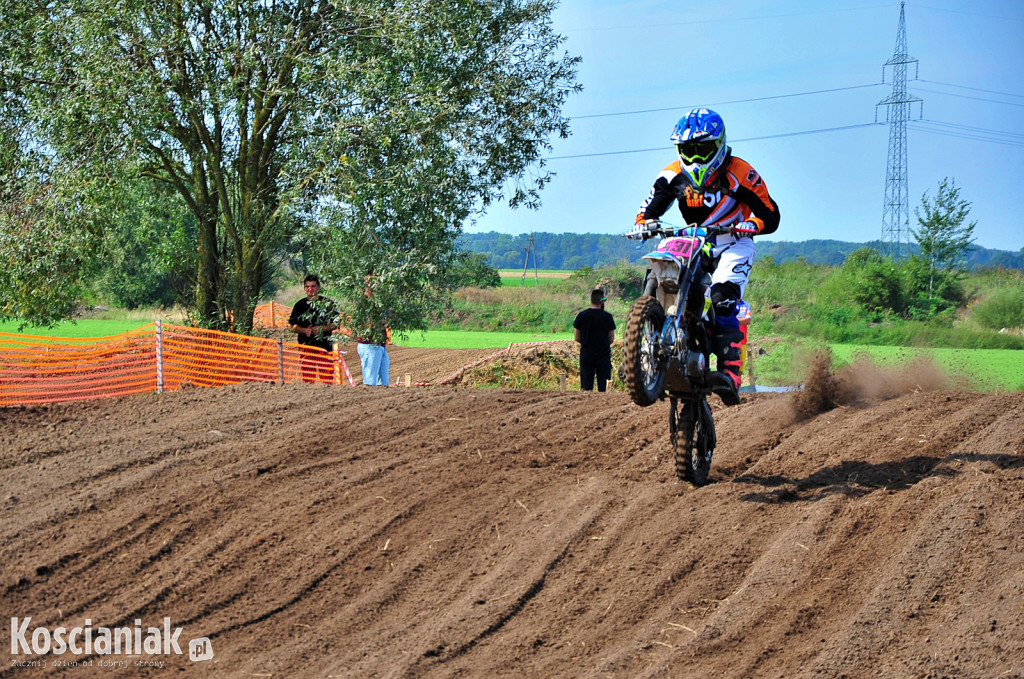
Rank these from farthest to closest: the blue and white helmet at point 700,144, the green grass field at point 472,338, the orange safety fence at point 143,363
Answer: the green grass field at point 472,338, the orange safety fence at point 143,363, the blue and white helmet at point 700,144

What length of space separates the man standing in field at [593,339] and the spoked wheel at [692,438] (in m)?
5.94

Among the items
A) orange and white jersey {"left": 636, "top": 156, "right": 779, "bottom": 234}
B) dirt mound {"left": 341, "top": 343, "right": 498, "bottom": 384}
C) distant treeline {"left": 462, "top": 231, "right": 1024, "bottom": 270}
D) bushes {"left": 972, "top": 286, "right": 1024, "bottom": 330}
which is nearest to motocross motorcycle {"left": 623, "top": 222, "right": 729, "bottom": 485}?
orange and white jersey {"left": 636, "top": 156, "right": 779, "bottom": 234}

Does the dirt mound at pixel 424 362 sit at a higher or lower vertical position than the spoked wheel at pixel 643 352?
lower

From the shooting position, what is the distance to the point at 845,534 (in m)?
6.46

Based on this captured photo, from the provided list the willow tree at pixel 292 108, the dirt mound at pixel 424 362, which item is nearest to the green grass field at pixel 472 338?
the dirt mound at pixel 424 362

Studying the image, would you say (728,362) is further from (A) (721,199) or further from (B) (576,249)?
(B) (576,249)

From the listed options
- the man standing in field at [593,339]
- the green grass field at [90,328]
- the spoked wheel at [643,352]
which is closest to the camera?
the spoked wheel at [643,352]

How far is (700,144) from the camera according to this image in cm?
705

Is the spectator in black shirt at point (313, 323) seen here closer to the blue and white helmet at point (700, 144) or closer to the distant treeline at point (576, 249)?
the blue and white helmet at point (700, 144)

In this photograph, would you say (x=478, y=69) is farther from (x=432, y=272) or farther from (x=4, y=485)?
(x=4, y=485)

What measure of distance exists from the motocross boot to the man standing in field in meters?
6.30

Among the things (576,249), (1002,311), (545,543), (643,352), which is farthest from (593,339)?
(576,249)

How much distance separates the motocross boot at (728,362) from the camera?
7105 mm

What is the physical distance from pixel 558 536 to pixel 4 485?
219 inches
